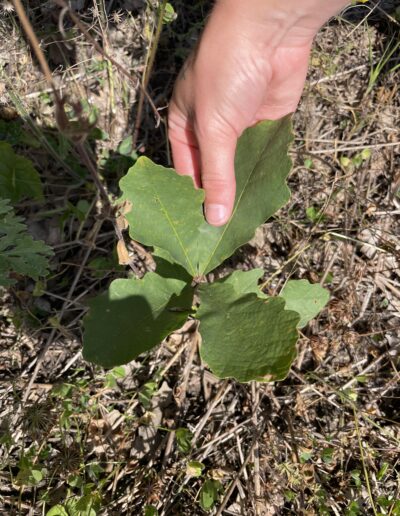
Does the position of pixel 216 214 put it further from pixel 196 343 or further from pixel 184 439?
pixel 184 439

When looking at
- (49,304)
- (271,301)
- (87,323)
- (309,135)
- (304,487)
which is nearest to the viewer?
(271,301)

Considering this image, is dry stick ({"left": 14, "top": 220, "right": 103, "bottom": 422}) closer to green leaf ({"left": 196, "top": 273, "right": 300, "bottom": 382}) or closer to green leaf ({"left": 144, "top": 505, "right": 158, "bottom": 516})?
green leaf ({"left": 144, "top": 505, "right": 158, "bottom": 516})

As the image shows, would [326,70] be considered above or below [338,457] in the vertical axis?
above

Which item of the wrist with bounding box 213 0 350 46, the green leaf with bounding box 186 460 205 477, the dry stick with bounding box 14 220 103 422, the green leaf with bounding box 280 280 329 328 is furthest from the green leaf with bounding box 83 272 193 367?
the wrist with bounding box 213 0 350 46

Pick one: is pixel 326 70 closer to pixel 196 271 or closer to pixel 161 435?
pixel 196 271

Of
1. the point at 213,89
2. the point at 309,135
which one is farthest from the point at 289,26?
the point at 309,135

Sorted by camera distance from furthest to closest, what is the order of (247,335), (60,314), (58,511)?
(60,314), (58,511), (247,335)

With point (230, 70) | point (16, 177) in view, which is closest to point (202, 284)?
point (230, 70)
